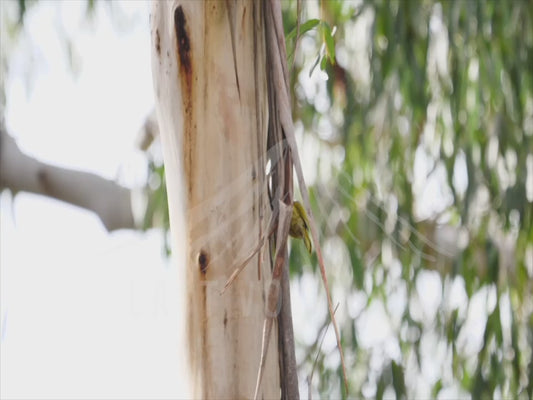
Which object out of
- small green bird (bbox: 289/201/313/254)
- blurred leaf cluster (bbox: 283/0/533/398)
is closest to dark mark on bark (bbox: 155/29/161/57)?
small green bird (bbox: 289/201/313/254)

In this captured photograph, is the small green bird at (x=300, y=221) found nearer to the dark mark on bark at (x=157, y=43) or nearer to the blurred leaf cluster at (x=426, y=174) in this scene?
the dark mark on bark at (x=157, y=43)

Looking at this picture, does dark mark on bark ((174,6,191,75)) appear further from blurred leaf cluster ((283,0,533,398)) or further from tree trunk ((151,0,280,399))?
blurred leaf cluster ((283,0,533,398))

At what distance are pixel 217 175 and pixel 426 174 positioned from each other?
1.64m

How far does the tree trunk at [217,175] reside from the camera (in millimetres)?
772

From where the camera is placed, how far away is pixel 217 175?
2.62ft

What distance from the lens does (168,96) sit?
82 centimetres

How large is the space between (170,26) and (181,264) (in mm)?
205

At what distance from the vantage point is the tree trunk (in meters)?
0.77

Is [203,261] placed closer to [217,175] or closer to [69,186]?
[217,175]

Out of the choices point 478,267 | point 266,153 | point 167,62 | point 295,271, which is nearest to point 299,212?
point 266,153

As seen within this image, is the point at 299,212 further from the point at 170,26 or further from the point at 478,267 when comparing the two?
the point at 478,267

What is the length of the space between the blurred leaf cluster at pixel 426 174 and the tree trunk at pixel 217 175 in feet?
4.42

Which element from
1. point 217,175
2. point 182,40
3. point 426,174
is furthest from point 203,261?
point 426,174

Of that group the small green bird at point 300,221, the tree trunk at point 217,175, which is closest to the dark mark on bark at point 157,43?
the tree trunk at point 217,175
